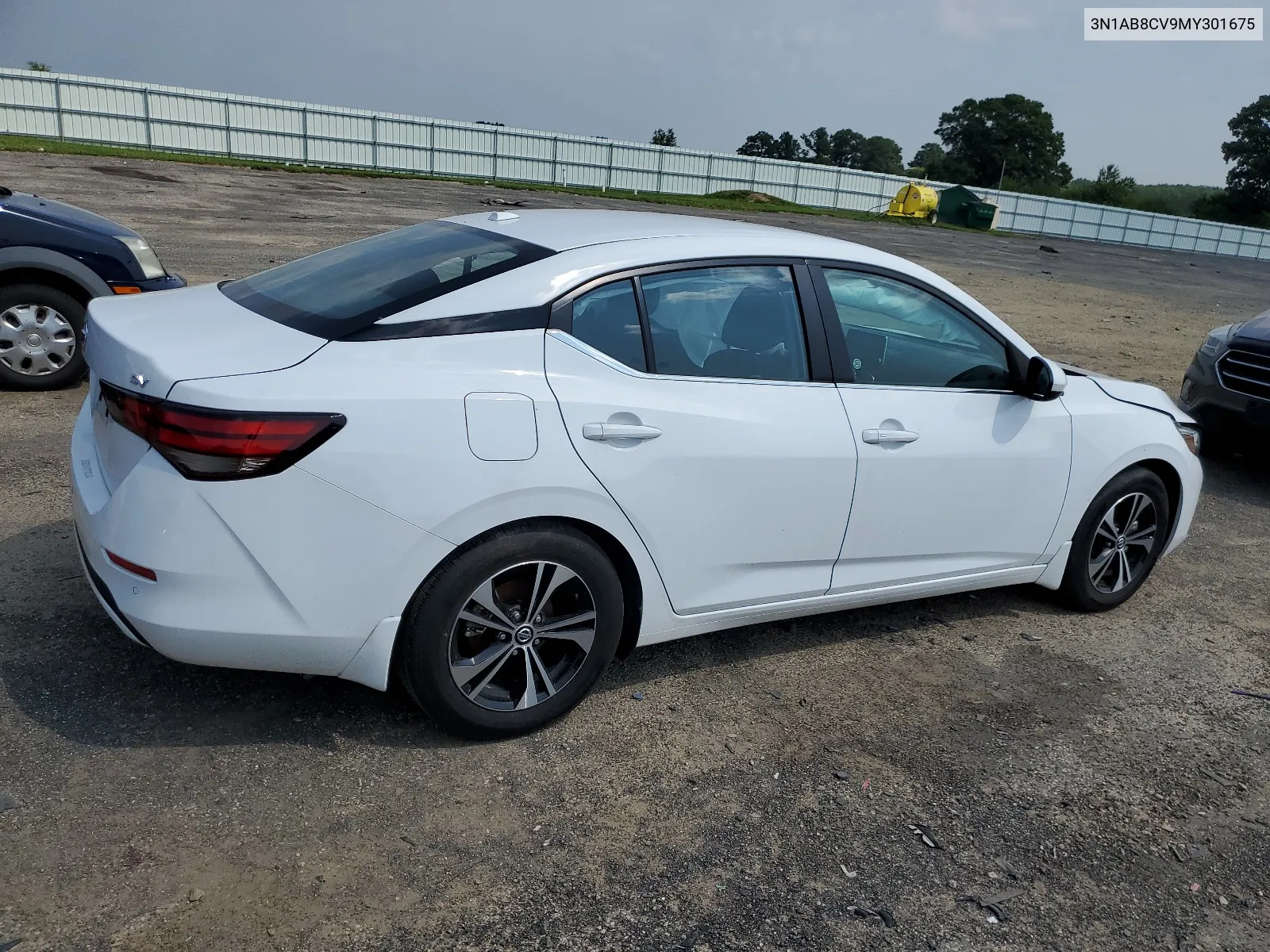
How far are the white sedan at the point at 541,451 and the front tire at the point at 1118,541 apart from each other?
34cm

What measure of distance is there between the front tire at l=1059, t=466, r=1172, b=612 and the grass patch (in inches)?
1059

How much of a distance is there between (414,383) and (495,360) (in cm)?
27

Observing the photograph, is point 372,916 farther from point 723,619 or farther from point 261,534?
point 723,619

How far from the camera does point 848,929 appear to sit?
274 centimetres

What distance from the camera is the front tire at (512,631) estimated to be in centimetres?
312

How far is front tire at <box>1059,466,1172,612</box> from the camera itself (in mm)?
4785

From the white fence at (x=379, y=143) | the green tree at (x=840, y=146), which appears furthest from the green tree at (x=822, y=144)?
the white fence at (x=379, y=143)

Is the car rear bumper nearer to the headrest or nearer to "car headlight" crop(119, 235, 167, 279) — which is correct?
the headrest

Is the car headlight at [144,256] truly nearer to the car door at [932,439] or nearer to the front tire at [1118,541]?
the car door at [932,439]

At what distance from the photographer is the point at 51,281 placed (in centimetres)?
655

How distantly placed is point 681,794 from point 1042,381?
230cm

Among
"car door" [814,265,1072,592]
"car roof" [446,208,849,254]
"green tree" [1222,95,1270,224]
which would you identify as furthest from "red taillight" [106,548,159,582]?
"green tree" [1222,95,1270,224]

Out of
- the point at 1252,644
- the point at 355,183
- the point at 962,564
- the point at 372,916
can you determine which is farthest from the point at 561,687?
the point at 355,183

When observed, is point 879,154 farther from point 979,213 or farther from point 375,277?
point 375,277
